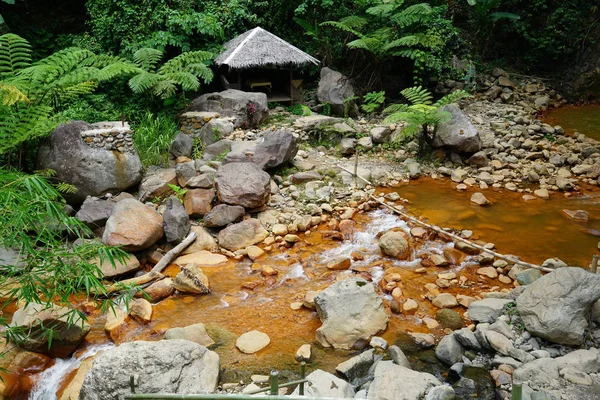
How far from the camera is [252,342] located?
4691mm

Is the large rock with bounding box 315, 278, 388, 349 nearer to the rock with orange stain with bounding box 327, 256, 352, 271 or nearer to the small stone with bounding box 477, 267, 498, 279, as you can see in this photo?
the rock with orange stain with bounding box 327, 256, 352, 271

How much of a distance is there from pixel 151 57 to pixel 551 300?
328 inches

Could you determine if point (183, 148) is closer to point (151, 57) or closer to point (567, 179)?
point (151, 57)

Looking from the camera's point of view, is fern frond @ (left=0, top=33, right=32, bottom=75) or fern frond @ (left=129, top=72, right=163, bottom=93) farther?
fern frond @ (left=129, top=72, right=163, bottom=93)

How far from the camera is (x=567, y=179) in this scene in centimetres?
821

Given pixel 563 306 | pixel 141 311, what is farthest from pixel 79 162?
pixel 563 306

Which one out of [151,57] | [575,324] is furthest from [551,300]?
[151,57]

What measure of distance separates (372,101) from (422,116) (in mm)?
2801

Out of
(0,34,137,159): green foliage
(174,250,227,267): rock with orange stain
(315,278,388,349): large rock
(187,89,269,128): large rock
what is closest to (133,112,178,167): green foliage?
(187,89,269,128): large rock

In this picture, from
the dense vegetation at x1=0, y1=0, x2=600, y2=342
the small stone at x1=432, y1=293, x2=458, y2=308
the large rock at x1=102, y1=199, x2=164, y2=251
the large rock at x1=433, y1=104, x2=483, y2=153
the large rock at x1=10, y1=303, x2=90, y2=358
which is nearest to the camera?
the large rock at x1=10, y1=303, x2=90, y2=358

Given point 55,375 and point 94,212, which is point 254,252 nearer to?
point 94,212

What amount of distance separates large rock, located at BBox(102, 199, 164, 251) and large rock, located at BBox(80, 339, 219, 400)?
237 centimetres

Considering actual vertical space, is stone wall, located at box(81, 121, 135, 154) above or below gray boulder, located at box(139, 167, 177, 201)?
above

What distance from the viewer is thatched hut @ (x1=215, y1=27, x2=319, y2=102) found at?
10.2 m
